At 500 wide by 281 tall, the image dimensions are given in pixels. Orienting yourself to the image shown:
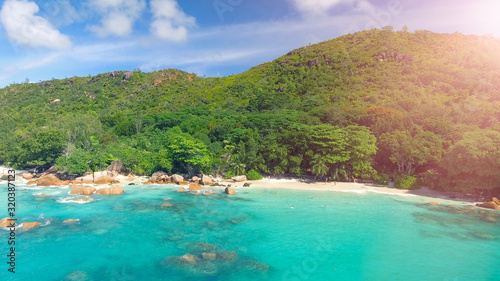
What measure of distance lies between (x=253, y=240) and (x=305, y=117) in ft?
128

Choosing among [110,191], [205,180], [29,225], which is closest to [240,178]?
[205,180]

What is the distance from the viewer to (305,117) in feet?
185

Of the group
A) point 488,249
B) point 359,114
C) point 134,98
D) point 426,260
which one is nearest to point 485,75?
point 359,114

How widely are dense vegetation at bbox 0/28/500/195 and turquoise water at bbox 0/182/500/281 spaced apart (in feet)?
33.6

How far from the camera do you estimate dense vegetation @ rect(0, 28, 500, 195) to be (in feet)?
136

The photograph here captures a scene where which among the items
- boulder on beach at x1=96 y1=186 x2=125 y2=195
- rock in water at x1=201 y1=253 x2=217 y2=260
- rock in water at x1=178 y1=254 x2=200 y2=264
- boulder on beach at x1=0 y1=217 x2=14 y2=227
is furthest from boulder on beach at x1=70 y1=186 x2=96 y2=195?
rock in water at x1=201 y1=253 x2=217 y2=260

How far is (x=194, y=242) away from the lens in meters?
20.6

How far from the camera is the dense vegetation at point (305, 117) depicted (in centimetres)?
4153

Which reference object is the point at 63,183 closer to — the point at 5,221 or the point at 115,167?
the point at 115,167

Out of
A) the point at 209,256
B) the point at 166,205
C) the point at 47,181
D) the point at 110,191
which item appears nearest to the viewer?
the point at 209,256

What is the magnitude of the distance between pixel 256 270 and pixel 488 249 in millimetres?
18427

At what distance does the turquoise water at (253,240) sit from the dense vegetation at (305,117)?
33.6ft

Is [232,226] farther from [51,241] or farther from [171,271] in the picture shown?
[51,241]

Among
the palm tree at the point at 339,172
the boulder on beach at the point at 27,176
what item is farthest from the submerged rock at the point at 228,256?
the boulder on beach at the point at 27,176
